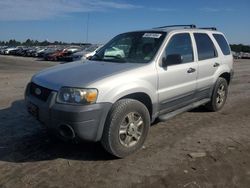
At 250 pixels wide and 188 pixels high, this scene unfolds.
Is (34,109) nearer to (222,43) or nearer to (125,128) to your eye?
(125,128)

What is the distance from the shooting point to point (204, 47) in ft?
22.0

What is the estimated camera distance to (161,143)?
539 centimetres

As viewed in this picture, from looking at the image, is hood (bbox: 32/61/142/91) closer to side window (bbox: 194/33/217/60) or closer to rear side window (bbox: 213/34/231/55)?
side window (bbox: 194/33/217/60)

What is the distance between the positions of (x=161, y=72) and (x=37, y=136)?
2.27 metres

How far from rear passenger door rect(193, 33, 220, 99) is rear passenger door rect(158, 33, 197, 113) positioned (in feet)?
0.81

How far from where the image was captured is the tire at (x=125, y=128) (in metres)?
4.50

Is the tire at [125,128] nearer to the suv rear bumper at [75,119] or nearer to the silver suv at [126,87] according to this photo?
the silver suv at [126,87]

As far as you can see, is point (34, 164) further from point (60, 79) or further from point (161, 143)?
point (161, 143)

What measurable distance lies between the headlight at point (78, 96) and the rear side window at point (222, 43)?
3971 millimetres

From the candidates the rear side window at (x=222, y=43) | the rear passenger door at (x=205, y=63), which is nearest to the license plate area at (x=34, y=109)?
the rear passenger door at (x=205, y=63)

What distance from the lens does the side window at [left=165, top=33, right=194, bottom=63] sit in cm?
568

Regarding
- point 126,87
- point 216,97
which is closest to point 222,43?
point 216,97

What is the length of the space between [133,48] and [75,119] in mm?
2057

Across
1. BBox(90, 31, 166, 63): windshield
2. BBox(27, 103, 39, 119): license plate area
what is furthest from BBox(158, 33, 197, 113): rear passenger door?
BBox(27, 103, 39, 119): license plate area
